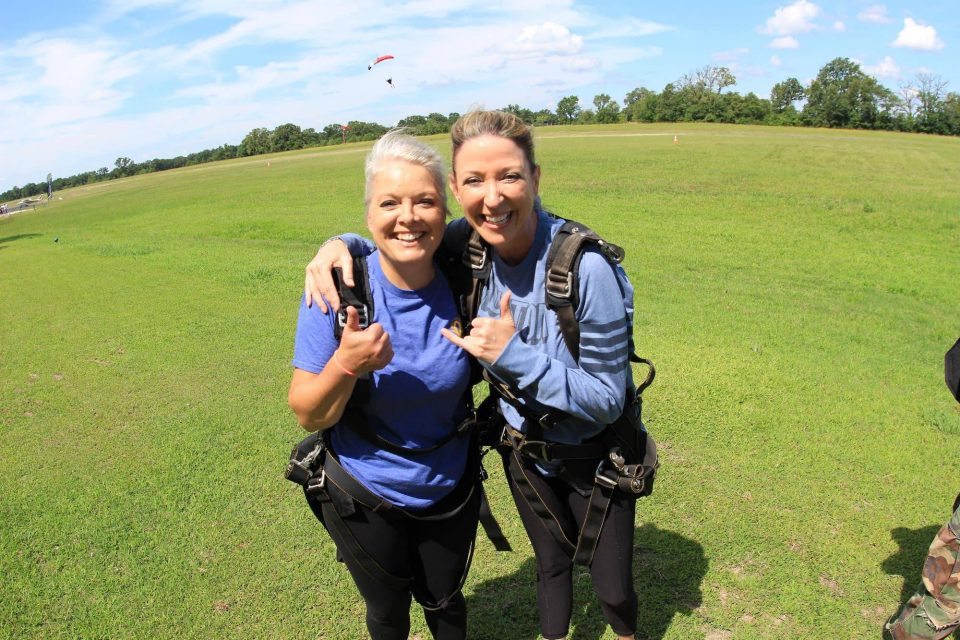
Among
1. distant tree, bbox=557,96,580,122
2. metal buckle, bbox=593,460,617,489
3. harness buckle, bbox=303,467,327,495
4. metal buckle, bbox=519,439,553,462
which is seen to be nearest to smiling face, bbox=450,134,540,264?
metal buckle, bbox=519,439,553,462

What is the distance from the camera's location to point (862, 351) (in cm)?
752

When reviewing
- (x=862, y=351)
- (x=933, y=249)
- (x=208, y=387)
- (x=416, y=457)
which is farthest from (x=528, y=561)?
(x=933, y=249)

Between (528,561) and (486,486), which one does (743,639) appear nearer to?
(528,561)

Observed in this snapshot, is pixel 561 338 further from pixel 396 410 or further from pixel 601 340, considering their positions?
pixel 396 410

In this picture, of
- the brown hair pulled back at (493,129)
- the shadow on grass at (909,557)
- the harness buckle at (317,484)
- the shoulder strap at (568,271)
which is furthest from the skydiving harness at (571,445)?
the shadow on grass at (909,557)

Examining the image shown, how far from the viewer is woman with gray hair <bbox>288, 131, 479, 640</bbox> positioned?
2.39 m

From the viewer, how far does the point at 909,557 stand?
4168 mm

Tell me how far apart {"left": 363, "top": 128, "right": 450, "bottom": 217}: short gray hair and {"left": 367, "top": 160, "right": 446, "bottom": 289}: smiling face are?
2 centimetres

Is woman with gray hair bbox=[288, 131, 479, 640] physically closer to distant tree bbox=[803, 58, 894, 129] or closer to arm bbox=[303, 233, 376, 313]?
arm bbox=[303, 233, 376, 313]

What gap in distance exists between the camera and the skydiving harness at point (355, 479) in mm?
2500

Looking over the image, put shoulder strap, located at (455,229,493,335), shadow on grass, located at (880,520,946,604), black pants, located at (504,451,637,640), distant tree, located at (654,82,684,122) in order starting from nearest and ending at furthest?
shoulder strap, located at (455,229,493,335)
black pants, located at (504,451,637,640)
shadow on grass, located at (880,520,946,604)
distant tree, located at (654,82,684,122)

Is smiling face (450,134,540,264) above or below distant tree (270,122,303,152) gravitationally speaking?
below

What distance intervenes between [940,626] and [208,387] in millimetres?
6655

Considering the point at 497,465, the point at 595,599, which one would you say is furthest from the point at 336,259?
the point at 497,465
